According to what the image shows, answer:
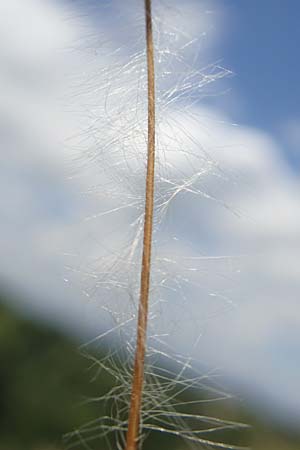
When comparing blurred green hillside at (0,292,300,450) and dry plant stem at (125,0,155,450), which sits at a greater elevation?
dry plant stem at (125,0,155,450)

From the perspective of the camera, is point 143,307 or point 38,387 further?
point 38,387

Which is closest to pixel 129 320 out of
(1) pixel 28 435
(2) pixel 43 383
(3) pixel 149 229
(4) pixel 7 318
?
(3) pixel 149 229

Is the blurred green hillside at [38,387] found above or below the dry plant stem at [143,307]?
below

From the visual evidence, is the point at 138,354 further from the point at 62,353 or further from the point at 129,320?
the point at 62,353

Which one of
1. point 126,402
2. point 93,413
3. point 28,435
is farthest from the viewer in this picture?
point 28,435

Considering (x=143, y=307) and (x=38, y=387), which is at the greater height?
(x=143, y=307)

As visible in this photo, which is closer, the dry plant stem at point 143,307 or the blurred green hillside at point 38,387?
the dry plant stem at point 143,307

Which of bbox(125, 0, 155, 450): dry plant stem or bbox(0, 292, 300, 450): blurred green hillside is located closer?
bbox(125, 0, 155, 450): dry plant stem

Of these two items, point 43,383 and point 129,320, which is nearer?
point 129,320
